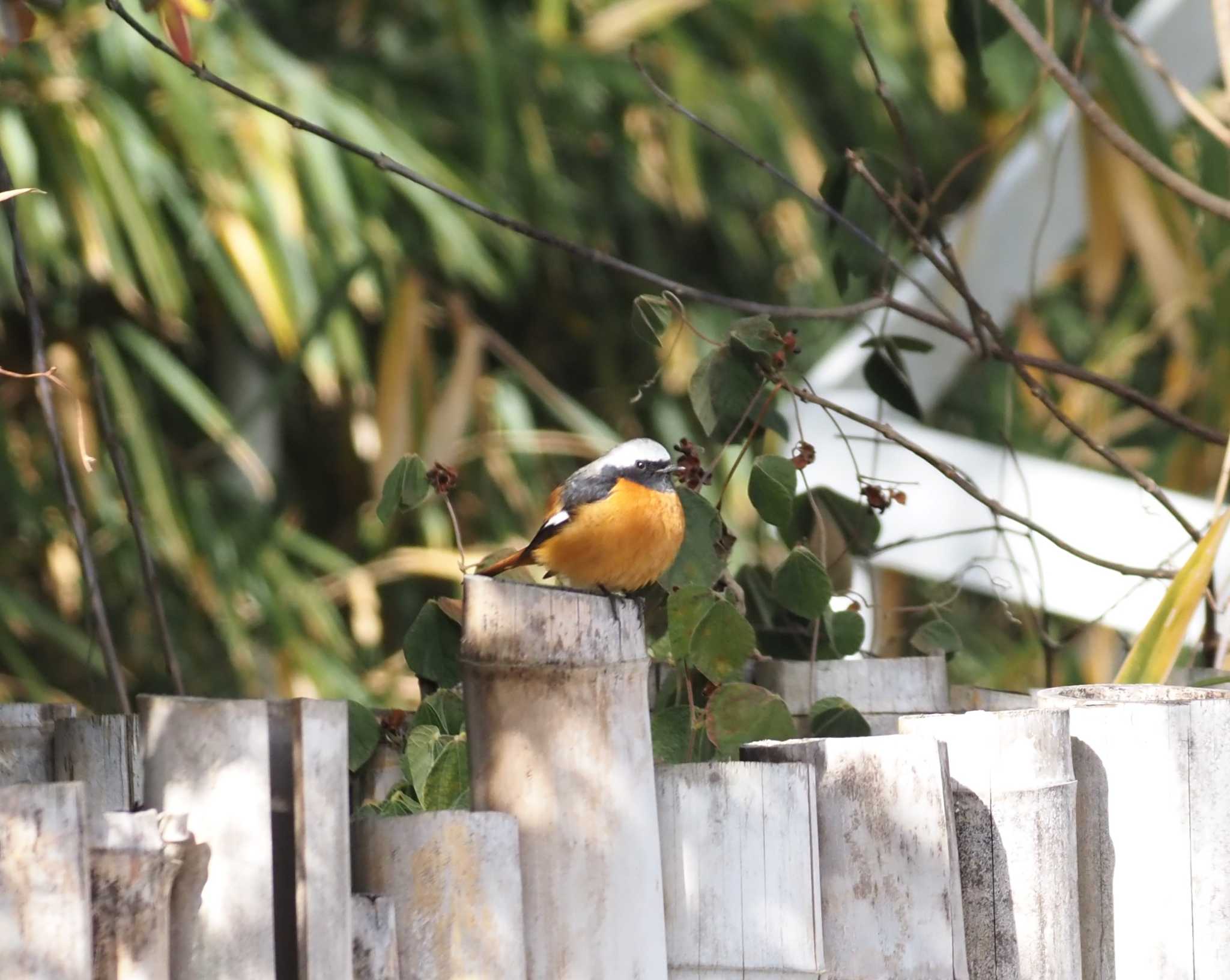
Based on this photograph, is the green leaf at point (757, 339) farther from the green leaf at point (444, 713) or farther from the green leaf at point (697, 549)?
the green leaf at point (444, 713)

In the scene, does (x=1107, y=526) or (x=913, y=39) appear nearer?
(x=1107, y=526)

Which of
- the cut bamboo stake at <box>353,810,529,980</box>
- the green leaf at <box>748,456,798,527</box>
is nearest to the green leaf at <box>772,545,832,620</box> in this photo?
the green leaf at <box>748,456,798,527</box>

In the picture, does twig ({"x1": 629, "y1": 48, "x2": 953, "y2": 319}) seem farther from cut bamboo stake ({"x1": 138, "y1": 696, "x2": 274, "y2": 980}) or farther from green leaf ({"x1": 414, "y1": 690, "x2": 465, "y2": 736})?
cut bamboo stake ({"x1": 138, "y1": 696, "x2": 274, "y2": 980})

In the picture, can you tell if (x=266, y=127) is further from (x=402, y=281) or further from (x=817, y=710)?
(x=817, y=710)

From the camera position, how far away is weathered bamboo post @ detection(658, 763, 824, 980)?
61.1 inches

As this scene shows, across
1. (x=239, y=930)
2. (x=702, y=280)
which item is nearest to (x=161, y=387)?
(x=702, y=280)

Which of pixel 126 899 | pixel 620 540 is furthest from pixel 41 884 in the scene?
pixel 620 540

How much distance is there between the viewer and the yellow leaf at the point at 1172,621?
7.01 ft

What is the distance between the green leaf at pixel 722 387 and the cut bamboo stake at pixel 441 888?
0.90 m

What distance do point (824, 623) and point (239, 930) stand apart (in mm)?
1139

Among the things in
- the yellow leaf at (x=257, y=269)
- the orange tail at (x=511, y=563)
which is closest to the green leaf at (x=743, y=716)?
the orange tail at (x=511, y=563)

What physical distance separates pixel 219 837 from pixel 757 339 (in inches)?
44.0

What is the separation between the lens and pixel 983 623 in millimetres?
6895

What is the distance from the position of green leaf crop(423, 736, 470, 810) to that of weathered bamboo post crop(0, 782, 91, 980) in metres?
0.57
